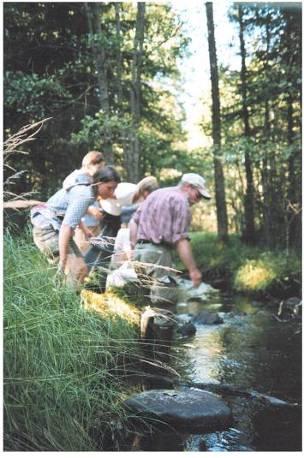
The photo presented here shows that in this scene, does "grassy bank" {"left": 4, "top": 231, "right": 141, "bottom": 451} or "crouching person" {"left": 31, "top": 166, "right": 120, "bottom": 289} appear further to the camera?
"crouching person" {"left": 31, "top": 166, "right": 120, "bottom": 289}

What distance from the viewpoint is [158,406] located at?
2.50 m

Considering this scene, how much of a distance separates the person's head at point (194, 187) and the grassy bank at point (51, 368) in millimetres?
1142

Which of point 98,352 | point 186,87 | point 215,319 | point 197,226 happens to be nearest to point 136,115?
point 186,87

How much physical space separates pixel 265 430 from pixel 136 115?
4.06 meters

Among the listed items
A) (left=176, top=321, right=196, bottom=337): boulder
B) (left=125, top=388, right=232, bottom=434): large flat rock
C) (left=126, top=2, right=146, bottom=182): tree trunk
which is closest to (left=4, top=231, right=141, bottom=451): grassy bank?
(left=125, top=388, right=232, bottom=434): large flat rock

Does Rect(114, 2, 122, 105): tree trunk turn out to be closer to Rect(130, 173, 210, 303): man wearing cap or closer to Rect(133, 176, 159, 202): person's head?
Rect(133, 176, 159, 202): person's head

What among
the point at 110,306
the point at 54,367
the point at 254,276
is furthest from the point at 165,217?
the point at 254,276

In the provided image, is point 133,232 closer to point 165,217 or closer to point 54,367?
point 165,217

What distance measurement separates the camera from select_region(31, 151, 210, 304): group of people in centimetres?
307

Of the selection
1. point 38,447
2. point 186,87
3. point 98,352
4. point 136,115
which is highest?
point 186,87

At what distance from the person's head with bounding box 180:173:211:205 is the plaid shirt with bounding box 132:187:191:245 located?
0.04 m

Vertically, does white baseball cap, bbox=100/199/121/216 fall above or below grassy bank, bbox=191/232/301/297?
above

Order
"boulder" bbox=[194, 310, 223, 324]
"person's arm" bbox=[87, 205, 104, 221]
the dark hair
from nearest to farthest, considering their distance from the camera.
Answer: the dark hair
"person's arm" bbox=[87, 205, 104, 221]
"boulder" bbox=[194, 310, 223, 324]

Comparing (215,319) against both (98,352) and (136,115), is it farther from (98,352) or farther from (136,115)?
(98,352)
